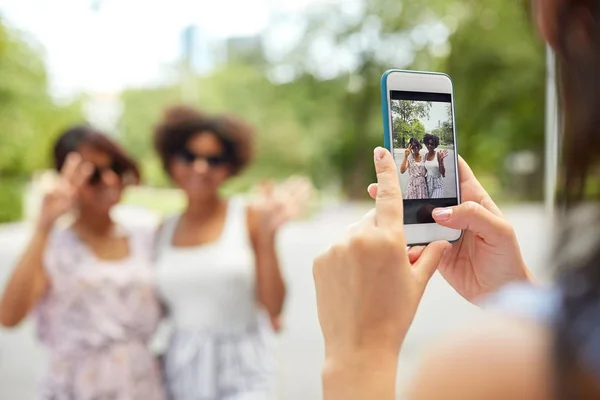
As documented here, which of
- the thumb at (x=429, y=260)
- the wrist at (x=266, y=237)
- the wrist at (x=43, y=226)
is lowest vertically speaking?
the wrist at (x=266, y=237)

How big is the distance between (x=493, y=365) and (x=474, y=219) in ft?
0.71

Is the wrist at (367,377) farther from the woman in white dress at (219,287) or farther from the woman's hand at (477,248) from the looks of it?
the woman in white dress at (219,287)

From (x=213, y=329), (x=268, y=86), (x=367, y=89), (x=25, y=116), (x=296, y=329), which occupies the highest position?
(x=268, y=86)

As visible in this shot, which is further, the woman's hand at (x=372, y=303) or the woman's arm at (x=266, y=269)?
the woman's arm at (x=266, y=269)

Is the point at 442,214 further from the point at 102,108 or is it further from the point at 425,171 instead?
the point at 102,108

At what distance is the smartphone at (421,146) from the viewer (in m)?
0.50

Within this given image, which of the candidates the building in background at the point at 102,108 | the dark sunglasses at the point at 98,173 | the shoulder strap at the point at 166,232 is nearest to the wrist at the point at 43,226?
the dark sunglasses at the point at 98,173

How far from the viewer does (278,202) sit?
162cm

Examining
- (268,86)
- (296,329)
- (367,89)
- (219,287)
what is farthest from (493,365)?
(268,86)

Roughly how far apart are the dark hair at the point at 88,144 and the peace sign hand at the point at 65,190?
27 millimetres

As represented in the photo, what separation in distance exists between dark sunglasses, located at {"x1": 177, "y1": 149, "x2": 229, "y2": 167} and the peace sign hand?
0.24 metres

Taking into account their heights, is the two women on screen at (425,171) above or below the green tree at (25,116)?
below

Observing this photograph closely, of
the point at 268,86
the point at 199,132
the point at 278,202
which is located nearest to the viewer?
the point at 278,202

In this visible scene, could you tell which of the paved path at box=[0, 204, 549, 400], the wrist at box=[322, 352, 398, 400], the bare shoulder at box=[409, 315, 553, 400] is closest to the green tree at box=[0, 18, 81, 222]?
the paved path at box=[0, 204, 549, 400]
